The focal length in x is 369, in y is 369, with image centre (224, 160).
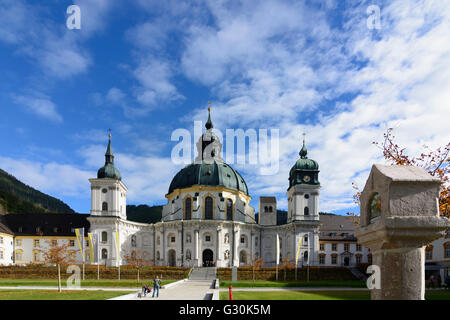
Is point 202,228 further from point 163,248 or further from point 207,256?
point 163,248

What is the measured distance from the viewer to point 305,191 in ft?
259

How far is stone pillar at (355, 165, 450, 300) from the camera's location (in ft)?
24.8

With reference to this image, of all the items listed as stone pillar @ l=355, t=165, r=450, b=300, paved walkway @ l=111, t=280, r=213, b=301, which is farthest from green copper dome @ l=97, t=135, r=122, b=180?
stone pillar @ l=355, t=165, r=450, b=300

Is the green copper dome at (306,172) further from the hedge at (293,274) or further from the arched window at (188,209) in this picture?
the arched window at (188,209)

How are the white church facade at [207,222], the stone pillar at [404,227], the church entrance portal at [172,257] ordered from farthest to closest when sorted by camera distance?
the church entrance portal at [172,257]
the white church facade at [207,222]
the stone pillar at [404,227]

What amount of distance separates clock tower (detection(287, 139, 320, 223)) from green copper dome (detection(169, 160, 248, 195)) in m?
13.8

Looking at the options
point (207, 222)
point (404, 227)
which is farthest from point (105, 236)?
point (404, 227)

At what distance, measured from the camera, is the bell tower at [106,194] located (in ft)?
253

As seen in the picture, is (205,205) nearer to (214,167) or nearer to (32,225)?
(214,167)

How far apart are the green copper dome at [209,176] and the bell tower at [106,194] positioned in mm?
14533

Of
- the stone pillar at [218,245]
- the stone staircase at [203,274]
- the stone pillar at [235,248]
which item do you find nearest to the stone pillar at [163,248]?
the stone pillar at [218,245]

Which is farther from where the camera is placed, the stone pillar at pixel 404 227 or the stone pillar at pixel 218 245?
the stone pillar at pixel 218 245

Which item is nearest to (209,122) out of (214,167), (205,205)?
(214,167)
